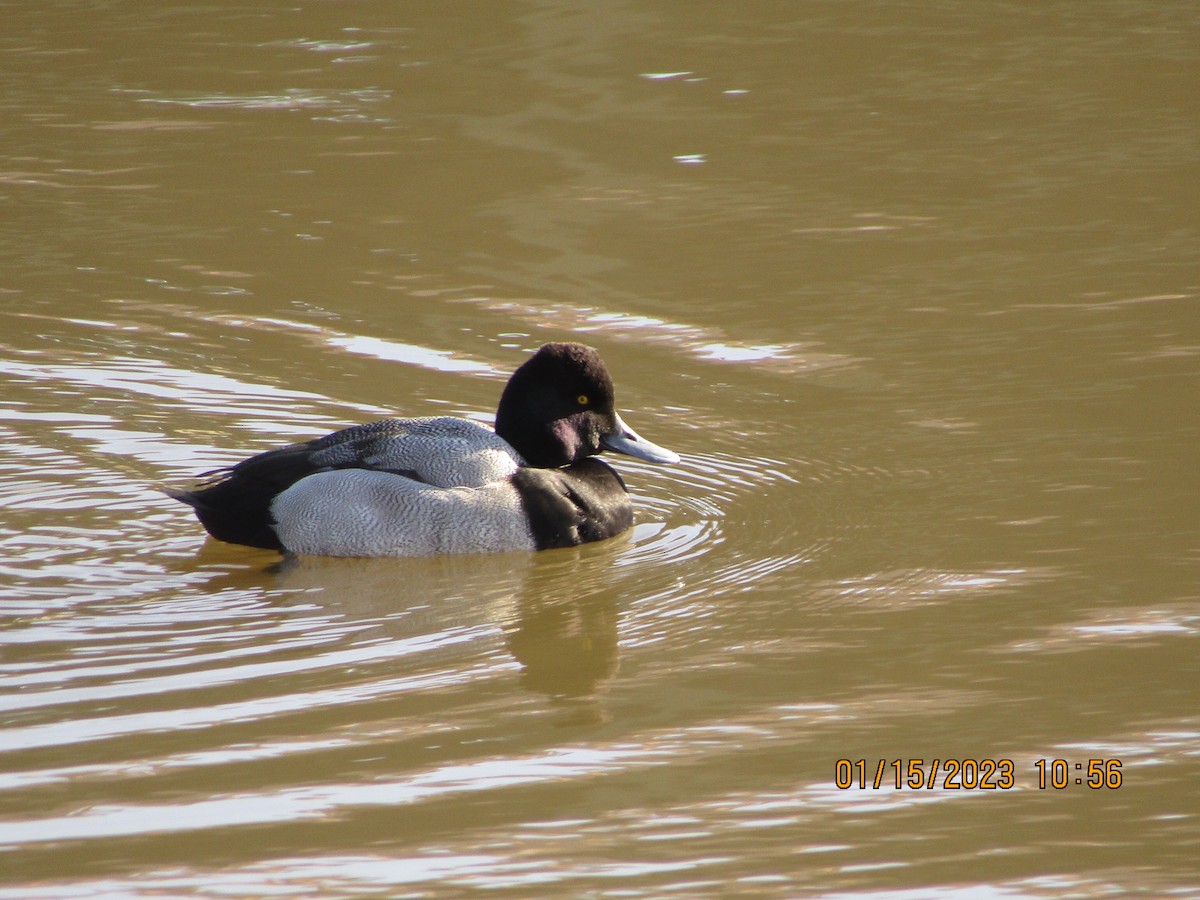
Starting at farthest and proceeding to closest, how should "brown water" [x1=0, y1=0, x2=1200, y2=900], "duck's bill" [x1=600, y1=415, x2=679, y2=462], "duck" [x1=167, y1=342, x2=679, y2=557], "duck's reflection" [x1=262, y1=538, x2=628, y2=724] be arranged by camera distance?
"duck's bill" [x1=600, y1=415, x2=679, y2=462] → "duck" [x1=167, y1=342, x2=679, y2=557] → "duck's reflection" [x1=262, y1=538, x2=628, y2=724] → "brown water" [x1=0, y1=0, x2=1200, y2=900]

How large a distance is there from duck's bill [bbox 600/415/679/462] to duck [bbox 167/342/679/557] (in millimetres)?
192

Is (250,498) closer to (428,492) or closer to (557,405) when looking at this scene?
(428,492)

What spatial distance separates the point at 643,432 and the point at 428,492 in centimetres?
158

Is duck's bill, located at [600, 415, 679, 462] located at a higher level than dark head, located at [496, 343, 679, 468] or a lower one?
lower

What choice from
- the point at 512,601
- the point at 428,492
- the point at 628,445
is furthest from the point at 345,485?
the point at 628,445

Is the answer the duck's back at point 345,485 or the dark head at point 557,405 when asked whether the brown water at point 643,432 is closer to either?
the duck's back at point 345,485

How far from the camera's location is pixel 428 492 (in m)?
7.20

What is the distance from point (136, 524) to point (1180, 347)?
5.17 m

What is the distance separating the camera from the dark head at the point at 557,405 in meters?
7.63

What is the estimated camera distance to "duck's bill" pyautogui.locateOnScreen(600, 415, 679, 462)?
25.4 ft

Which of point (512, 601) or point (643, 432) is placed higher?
point (643, 432)

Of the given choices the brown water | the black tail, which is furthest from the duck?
the brown water

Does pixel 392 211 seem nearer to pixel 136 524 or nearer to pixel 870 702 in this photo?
pixel 136 524

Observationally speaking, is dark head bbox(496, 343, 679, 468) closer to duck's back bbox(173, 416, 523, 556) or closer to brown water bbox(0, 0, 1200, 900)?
duck's back bbox(173, 416, 523, 556)
